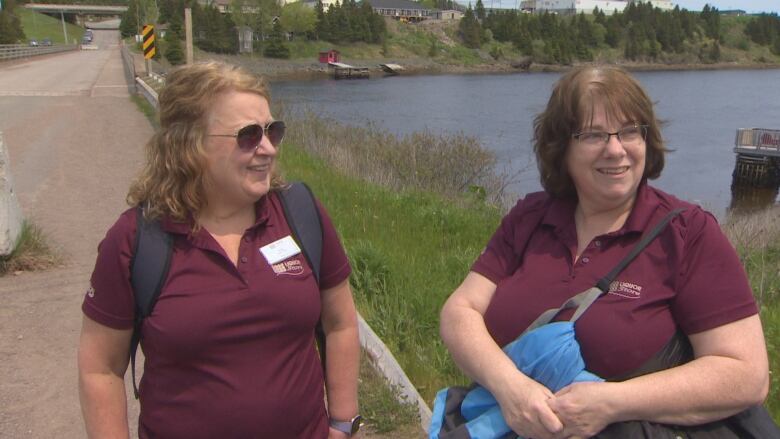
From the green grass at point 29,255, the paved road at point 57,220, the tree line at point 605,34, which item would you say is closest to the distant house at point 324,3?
the tree line at point 605,34

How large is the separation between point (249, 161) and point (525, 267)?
91 cm

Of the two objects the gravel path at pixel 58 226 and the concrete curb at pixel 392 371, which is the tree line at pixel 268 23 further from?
the concrete curb at pixel 392 371

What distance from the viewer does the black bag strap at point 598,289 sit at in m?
2.11

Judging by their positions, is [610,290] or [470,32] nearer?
[610,290]

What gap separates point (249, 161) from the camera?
2.32 metres

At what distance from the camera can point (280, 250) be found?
2342 mm

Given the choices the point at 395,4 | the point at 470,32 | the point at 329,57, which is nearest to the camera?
the point at 329,57

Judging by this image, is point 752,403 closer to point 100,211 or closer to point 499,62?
point 100,211

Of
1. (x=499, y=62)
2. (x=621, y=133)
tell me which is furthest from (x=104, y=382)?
(x=499, y=62)

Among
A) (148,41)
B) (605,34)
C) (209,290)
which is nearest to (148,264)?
(209,290)

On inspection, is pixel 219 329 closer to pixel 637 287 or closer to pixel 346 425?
pixel 346 425

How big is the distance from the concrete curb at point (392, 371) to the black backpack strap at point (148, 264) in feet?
6.00

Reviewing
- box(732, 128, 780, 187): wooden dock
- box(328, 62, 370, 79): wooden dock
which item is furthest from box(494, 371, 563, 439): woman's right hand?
box(328, 62, 370, 79): wooden dock

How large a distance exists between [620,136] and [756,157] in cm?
2956
